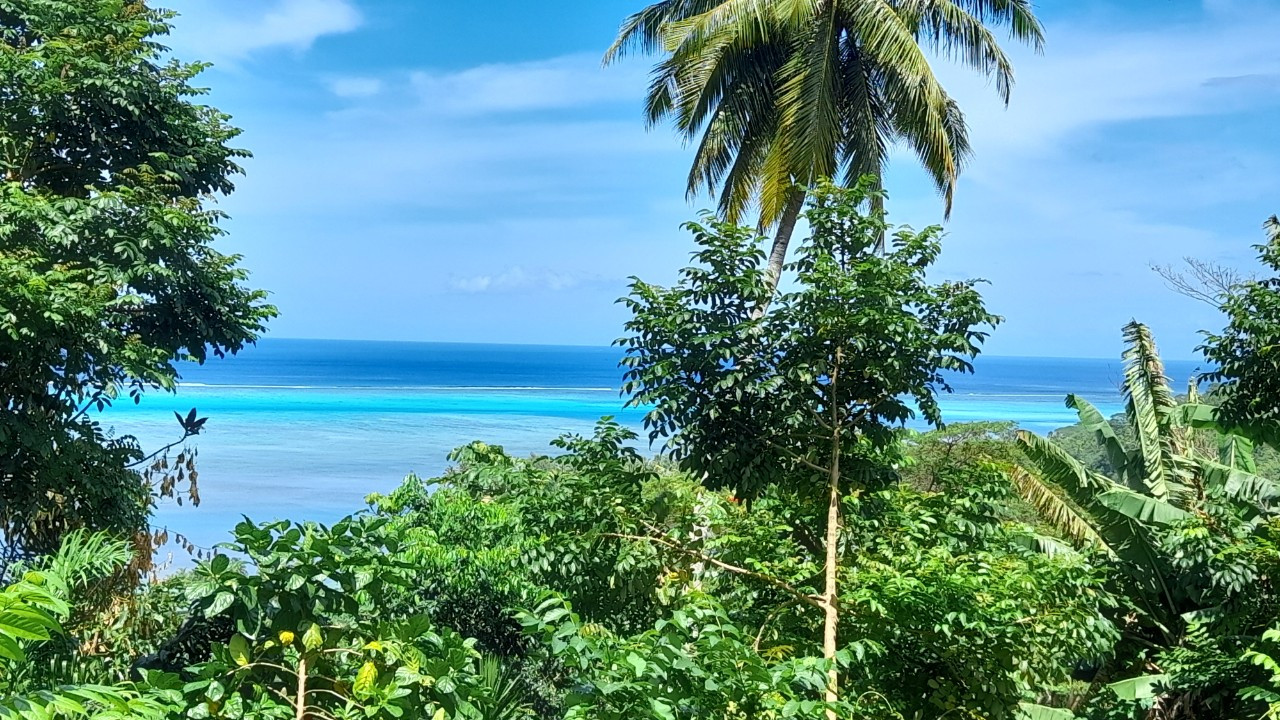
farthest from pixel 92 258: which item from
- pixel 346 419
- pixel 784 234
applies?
pixel 346 419

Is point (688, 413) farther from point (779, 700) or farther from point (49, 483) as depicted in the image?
point (49, 483)

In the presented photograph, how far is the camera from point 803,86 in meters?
9.60

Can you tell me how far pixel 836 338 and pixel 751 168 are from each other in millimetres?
6425

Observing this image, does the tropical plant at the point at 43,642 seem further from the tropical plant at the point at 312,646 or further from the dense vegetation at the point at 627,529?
the tropical plant at the point at 312,646

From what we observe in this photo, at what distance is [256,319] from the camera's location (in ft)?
23.6

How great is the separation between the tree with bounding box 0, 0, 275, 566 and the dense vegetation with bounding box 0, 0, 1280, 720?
0.08ft

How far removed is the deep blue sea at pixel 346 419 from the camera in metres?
29.6

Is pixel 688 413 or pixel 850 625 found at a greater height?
pixel 688 413

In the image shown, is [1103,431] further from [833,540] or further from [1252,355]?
[833,540]

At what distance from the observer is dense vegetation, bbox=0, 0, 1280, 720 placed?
10.3ft

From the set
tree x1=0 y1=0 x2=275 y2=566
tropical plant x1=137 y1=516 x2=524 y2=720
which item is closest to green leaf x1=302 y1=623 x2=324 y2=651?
tropical plant x1=137 y1=516 x2=524 y2=720

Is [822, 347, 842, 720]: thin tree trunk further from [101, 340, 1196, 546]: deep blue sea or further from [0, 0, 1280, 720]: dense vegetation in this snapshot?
[101, 340, 1196, 546]: deep blue sea

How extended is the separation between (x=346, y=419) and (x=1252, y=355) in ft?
168

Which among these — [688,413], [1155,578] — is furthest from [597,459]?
[1155,578]
